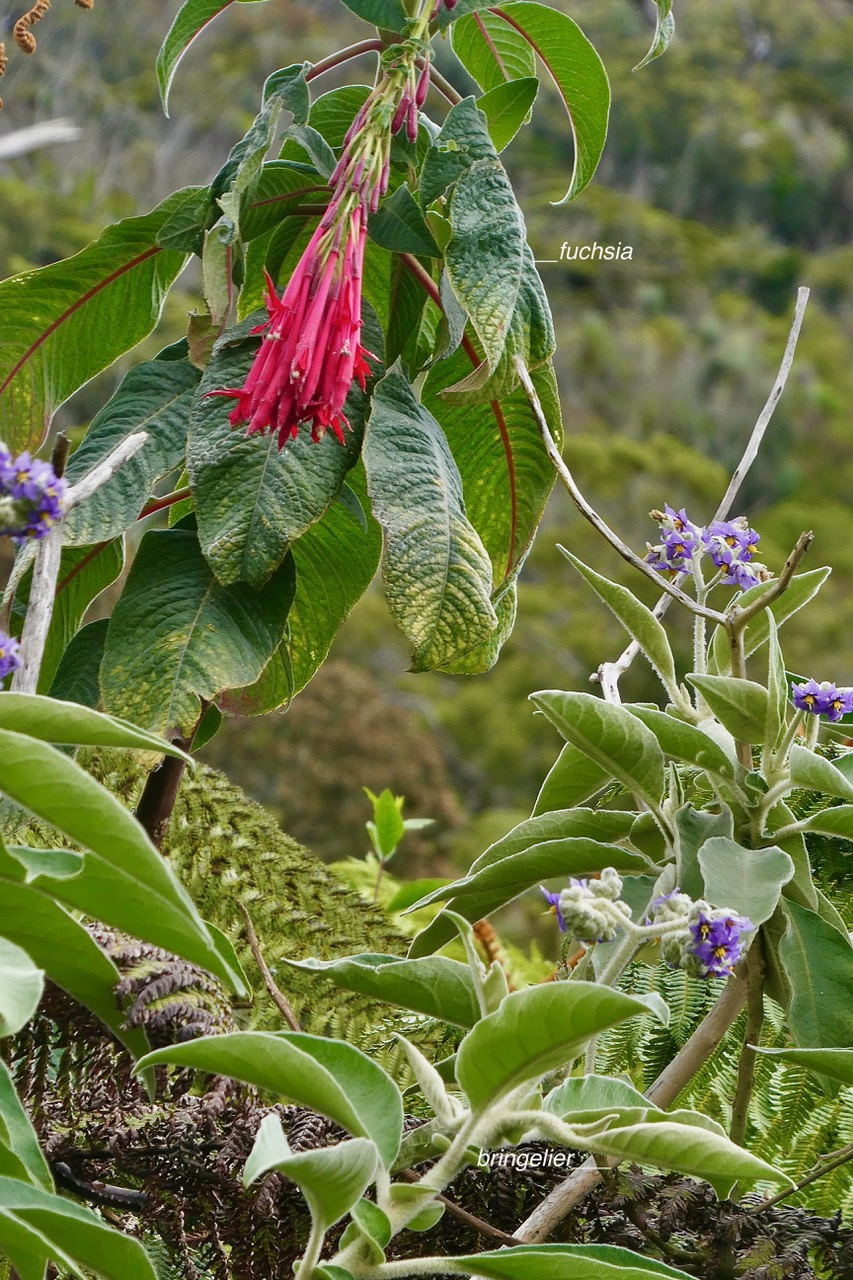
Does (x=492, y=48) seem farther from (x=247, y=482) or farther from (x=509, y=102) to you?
(x=247, y=482)

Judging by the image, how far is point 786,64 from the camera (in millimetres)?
12602

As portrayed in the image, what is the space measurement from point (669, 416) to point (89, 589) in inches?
381

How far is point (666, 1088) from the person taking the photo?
1.56 feet

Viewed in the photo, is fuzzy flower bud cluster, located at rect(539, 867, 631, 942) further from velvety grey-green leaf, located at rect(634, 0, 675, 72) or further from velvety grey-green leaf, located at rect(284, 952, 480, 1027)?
velvety grey-green leaf, located at rect(634, 0, 675, 72)

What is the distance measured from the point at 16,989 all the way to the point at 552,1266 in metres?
0.18

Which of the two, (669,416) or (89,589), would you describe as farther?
(669,416)

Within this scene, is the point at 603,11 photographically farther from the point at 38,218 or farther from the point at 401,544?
the point at 401,544

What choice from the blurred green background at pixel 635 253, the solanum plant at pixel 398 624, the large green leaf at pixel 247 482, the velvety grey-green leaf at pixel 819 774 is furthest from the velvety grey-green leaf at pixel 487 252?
the blurred green background at pixel 635 253

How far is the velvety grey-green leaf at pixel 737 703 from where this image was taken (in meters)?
0.47

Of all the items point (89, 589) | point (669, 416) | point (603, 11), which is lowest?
point (89, 589)

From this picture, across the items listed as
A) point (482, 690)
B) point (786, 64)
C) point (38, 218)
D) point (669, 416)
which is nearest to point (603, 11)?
point (786, 64)

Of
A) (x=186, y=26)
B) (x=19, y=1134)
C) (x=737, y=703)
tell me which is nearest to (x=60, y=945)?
(x=19, y=1134)

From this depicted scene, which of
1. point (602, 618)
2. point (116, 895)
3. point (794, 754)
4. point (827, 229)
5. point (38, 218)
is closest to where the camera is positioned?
point (116, 895)

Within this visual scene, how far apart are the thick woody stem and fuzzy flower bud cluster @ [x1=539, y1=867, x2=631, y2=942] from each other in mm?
71
